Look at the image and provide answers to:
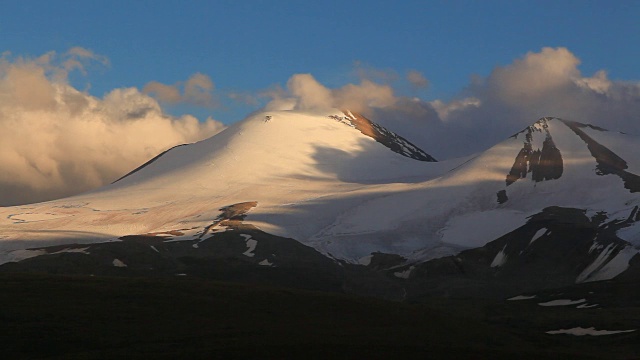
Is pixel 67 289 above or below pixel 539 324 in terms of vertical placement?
above

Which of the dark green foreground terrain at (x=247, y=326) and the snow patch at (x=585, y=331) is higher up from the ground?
the dark green foreground terrain at (x=247, y=326)

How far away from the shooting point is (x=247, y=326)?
465ft

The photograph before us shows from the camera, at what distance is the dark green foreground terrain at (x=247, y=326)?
4836 inches

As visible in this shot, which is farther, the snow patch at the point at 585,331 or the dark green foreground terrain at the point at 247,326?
the snow patch at the point at 585,331

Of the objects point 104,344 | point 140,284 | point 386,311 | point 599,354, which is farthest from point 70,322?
point 599,354

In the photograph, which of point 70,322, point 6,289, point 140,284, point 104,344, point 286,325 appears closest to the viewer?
point 104,344

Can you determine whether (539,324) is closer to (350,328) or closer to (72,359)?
(350,328)

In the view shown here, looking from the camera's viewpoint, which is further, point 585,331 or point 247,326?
point 585,331

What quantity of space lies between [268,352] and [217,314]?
103 ft

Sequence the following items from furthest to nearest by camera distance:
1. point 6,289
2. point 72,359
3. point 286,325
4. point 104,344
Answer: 1. point 6,289
2. point 286,325
3. point 104,344
4. point 72,359

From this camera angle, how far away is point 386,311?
16338 centimetres

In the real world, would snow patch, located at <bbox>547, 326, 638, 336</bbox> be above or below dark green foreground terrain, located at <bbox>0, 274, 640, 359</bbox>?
below

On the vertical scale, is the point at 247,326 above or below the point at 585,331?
above

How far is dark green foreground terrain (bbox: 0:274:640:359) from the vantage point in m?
123
